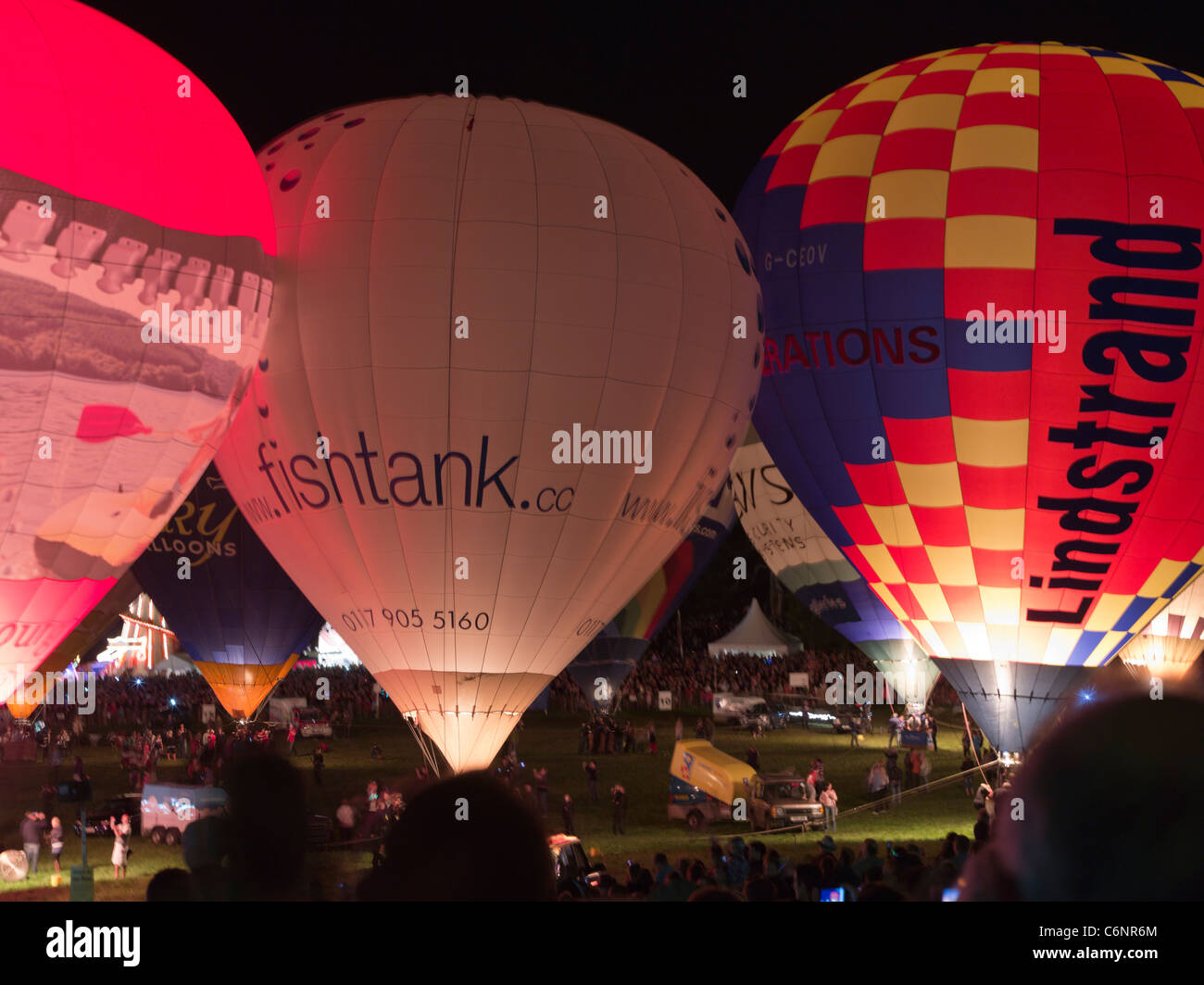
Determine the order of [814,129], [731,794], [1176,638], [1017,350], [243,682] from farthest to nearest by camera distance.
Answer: [1176,638]
[243,682]
[731,794]
[814,129]
[1017,350]

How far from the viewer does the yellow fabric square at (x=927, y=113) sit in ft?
40.3

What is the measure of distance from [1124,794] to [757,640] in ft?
101

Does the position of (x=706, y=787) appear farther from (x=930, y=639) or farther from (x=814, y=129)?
(x=814, y=129)

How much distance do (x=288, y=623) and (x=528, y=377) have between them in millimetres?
11235

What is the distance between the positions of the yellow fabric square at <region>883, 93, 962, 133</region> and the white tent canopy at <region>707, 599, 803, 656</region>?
2067cm

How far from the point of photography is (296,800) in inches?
103

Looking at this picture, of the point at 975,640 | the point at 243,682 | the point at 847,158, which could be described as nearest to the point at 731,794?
the point at 975,640

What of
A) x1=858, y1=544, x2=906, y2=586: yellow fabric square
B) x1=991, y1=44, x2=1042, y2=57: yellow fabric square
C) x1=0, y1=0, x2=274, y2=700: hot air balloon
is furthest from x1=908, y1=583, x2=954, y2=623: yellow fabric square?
x1=0, y1=0, x2=274, y2=700: hot air balloon

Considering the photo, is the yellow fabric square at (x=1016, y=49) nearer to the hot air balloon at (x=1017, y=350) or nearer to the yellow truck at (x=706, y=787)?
the hot air balloon at (x=1017, y=350)

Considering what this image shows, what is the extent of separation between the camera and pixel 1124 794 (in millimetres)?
1786

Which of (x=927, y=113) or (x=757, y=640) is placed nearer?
(x=927, y=113)

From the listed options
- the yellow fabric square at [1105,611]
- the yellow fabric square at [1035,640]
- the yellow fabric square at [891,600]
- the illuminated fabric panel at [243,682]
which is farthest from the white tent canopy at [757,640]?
the yellow fabric square at [1035,640]

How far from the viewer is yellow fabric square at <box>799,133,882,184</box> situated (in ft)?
41.1

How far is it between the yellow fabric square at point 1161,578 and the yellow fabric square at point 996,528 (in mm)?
1310
